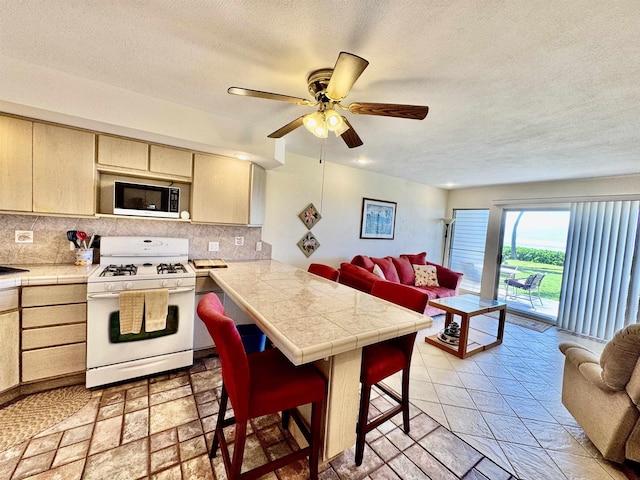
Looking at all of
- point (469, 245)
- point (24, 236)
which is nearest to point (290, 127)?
point (24, 236)

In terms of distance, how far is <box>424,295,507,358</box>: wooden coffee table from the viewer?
2.93 meters

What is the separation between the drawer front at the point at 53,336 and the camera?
1.89 meters

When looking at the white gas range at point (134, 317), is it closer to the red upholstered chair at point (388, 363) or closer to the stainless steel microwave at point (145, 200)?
the stainless steel microwave at point (145, 200)

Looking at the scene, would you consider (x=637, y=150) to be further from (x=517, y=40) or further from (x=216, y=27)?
(x=216, y=27)

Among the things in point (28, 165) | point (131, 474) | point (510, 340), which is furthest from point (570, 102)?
point (28, 165)

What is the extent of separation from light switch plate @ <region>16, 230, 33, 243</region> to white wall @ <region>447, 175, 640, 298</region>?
6.59 metres

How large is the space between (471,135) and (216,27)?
243 cm

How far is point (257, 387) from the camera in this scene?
123 cm

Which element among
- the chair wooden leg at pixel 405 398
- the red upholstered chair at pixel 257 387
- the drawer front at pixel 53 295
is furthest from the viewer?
the drawer front at pixel 53 295

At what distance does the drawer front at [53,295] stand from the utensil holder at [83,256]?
454 mm

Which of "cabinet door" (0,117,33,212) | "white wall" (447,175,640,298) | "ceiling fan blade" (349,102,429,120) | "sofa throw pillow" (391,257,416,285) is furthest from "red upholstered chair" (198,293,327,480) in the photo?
"white wall" (447,175,640,298)

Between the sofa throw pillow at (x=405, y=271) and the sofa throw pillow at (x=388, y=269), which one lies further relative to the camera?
the sofa throw pillow at (x=405, y=271)

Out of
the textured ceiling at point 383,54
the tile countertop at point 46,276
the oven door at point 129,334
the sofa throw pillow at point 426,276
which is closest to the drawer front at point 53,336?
the oven door at point 129,334

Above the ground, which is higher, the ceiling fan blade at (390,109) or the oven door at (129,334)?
the ceiling fan blade at (390,109)
